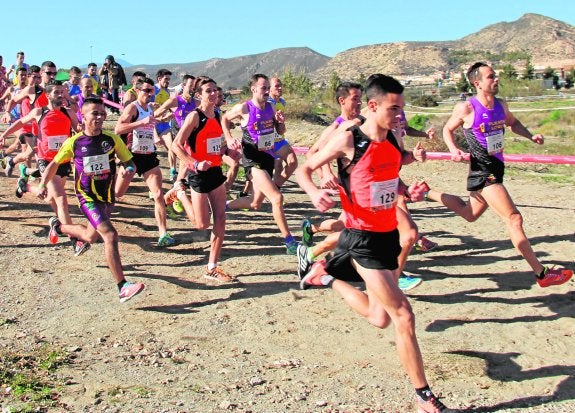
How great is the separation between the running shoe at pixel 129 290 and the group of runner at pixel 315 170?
0.02m

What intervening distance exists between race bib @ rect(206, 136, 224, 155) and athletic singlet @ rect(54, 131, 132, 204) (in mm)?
1097

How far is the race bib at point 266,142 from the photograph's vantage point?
28.8 feet

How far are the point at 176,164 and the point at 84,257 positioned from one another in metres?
5.58

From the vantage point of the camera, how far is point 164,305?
6.89 m

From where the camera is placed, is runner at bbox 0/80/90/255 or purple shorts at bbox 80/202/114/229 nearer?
purple shorts at bbox 80/202/114/229

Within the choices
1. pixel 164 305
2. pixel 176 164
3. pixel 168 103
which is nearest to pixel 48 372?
pixel 164 305

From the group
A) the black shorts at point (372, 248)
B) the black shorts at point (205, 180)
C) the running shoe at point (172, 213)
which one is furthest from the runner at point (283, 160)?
the black shorts at point (372, 248)

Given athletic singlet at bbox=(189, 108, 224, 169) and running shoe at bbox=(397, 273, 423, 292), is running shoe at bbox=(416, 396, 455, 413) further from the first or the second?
athletic singlet at bbox=(189, 108, 224, 169)

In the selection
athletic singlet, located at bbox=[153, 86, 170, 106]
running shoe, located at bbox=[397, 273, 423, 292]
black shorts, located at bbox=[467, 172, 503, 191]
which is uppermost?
athletic singlet, located at bbox=[153, 86, 170, 106]

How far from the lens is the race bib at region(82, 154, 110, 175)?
7027mm

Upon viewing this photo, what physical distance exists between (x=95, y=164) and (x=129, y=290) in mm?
1403

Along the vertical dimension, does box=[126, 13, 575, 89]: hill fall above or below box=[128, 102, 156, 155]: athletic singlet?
above

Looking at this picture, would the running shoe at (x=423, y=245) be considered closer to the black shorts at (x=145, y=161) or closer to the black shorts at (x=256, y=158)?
the black shorts at (x=256, y=158)

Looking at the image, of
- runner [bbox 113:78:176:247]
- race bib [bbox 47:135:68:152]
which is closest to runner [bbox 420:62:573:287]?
runner [bbox 113:78:176:247]
